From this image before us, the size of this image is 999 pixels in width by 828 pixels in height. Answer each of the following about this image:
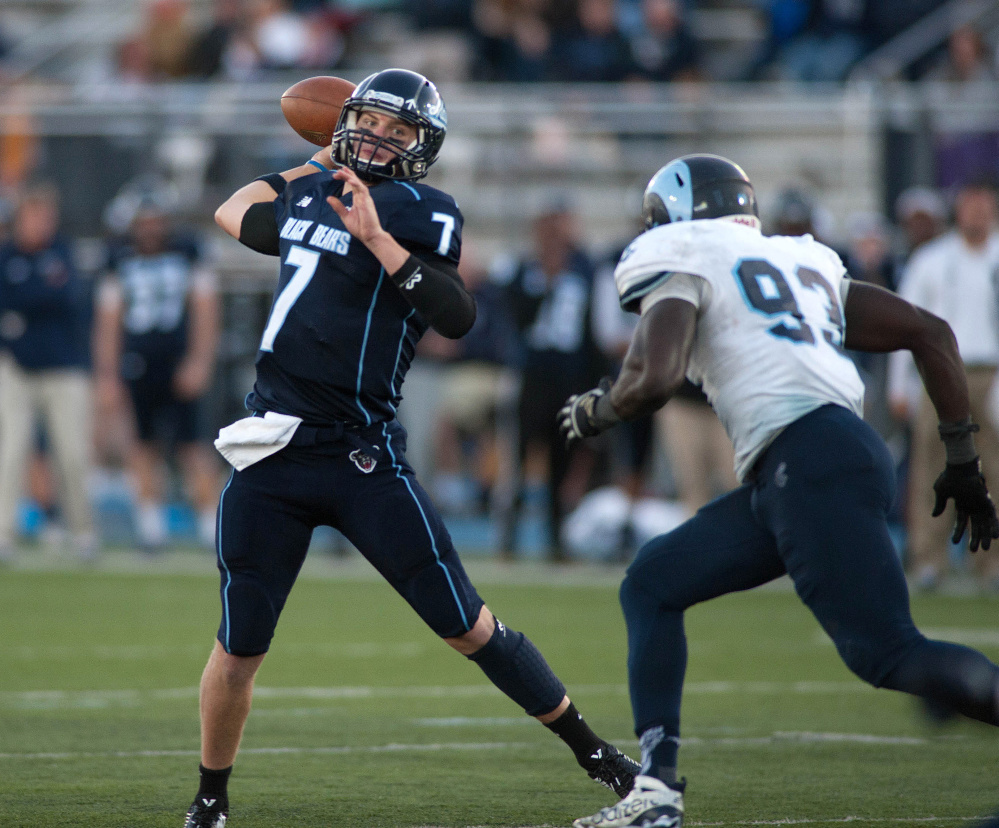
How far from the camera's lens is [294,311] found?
13.1ft

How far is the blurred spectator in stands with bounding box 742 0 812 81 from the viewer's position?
1475cm

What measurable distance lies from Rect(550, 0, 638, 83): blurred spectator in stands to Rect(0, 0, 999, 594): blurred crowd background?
→ 3 centimetres

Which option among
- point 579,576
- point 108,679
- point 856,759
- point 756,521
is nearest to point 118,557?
point 579,576

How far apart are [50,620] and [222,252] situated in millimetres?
5021

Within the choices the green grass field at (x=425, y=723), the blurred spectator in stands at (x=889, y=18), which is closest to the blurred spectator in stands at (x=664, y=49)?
the blurred spectator in stands at (x=889, y=18)

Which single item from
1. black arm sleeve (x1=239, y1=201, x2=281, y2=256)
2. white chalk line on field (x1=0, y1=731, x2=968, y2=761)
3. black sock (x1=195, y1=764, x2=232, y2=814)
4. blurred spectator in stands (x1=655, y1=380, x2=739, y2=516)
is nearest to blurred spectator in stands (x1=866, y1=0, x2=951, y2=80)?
blurred spectator in stands (x1=655, y1=380, x2=739, y2=516)

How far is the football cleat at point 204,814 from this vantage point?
12.9ft

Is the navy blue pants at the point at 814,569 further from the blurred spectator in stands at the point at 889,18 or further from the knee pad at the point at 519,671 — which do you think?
the blurred spectator in stands at the point at 889,18

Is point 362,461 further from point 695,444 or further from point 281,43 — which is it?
point 281,43

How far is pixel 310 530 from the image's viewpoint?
401 cm

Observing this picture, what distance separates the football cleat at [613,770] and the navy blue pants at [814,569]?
1.55 feet

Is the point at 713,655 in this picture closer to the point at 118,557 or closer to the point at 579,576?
the point at 579,576

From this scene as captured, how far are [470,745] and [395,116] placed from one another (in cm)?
231

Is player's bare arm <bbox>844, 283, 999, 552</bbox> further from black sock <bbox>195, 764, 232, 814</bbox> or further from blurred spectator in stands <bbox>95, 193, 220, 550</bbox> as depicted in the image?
blurred spectator in stands <bbox>95, 193, 220, 550</bbox>
